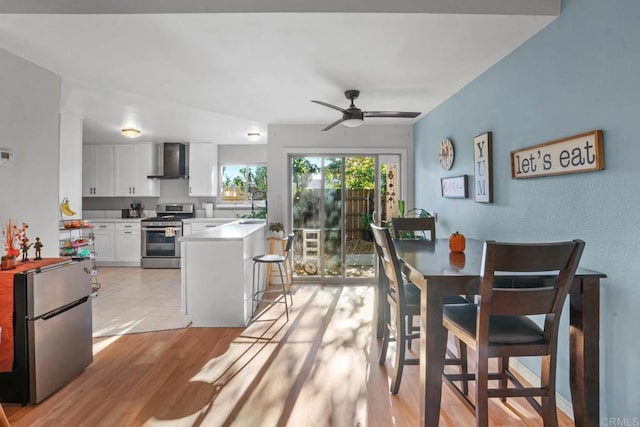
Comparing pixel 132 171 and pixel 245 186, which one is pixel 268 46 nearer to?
pixel 245 186

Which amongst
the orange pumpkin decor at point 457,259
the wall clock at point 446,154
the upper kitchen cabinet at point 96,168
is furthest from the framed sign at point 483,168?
the upper kitchen cabinet at point 96,168

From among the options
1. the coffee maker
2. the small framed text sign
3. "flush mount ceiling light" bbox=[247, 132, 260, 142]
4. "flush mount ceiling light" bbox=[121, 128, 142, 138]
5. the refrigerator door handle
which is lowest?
the refrigerator door handle

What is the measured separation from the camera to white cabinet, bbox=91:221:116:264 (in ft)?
20.7

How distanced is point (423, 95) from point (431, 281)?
256cm

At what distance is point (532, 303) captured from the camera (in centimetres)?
150

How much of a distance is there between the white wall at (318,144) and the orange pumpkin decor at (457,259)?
267cm

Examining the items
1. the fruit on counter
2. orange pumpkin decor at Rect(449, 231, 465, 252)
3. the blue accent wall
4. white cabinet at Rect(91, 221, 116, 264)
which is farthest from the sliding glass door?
white cabinet at Rect(91, 221, 116, 264)

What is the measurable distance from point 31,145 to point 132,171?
402cm

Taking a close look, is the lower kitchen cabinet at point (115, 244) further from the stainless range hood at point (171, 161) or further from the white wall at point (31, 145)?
the white wall at point (31, 145)

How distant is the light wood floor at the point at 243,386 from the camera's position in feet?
6.46

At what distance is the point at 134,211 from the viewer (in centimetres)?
664

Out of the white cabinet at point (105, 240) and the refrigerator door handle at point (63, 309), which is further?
the white cabinet at point (105, 240)

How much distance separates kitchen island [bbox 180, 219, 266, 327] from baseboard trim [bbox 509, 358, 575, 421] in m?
2.37

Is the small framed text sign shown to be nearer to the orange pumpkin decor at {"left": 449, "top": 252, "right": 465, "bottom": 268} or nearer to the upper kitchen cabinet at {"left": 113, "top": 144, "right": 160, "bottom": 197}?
the orange pumpkin decor at {"left": 449, "top": 252, "right": 465, "bottom": 268}
